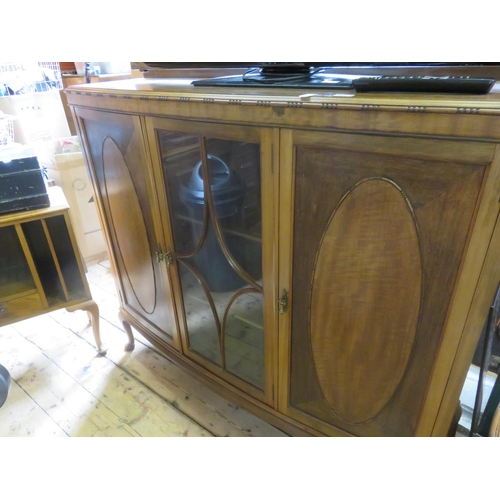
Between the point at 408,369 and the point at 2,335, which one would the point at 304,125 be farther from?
the point at 2,335

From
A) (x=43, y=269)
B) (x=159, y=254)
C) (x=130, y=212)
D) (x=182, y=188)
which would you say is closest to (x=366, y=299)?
(x=182, y=188)

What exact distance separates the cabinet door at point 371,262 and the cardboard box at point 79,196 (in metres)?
1.51

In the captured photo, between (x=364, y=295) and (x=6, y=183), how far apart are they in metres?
1.24

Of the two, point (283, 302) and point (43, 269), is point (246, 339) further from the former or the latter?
point (43, 269)

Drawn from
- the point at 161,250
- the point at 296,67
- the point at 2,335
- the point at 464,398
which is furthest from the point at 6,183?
the point at 464,398

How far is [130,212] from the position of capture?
117 cm

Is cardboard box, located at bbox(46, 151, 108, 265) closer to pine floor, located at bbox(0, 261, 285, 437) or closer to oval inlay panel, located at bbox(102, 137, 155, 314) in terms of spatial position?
pine floor, located at bbox(0, 261, 285, 437)

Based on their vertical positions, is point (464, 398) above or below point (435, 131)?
below

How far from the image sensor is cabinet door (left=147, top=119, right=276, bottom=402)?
2.62 ft

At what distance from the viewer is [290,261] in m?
0.80

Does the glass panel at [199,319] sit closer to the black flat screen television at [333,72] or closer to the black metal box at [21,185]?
the black flat screen television at [333,72]

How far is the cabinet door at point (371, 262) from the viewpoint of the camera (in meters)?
0.58

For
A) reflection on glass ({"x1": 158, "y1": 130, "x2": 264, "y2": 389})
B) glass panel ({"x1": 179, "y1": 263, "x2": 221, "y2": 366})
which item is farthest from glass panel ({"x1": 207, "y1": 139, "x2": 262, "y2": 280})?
glass panel ({"x1": 179, "y1": 263, "x2": 221, "y2": 366})

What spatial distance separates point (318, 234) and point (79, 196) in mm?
1748
